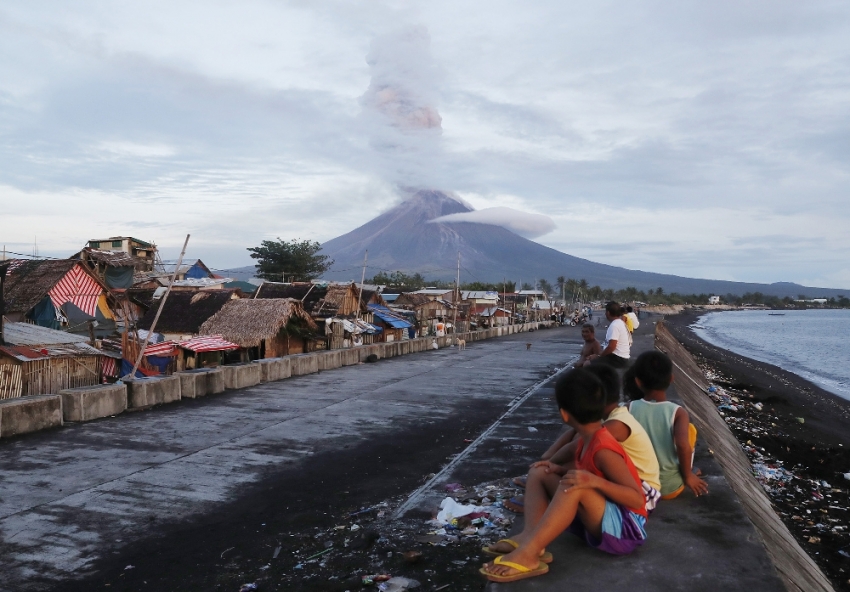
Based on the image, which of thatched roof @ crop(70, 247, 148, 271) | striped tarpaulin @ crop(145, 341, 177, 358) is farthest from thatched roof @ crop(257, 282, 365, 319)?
striped tarpaulin @ crop(145, 341, 177, 358)

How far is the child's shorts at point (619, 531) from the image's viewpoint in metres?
3.38

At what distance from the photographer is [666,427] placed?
4.29 metres

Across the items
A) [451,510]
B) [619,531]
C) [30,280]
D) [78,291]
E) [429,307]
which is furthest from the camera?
[429,307]

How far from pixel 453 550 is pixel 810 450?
1084 centimetres

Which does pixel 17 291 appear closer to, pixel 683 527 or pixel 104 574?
pixel 104 574

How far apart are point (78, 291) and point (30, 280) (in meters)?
1.44

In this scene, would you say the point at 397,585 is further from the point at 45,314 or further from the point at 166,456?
the point at 45,314

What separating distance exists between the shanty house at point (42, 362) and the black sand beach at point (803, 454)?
13.3m

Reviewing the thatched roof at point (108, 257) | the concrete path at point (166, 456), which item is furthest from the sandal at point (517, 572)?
the thatched roof at point (108, 257)

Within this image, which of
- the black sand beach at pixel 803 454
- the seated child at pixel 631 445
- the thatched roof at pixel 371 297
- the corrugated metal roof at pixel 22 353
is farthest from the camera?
the thatched roof at pixel 371 297

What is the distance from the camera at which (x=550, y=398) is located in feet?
41.3

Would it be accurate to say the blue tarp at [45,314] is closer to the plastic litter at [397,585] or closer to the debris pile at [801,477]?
the debris pile at [801,477]

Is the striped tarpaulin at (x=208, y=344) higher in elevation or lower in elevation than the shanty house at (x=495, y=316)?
higher

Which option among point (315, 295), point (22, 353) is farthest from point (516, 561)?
point (315, 295)
